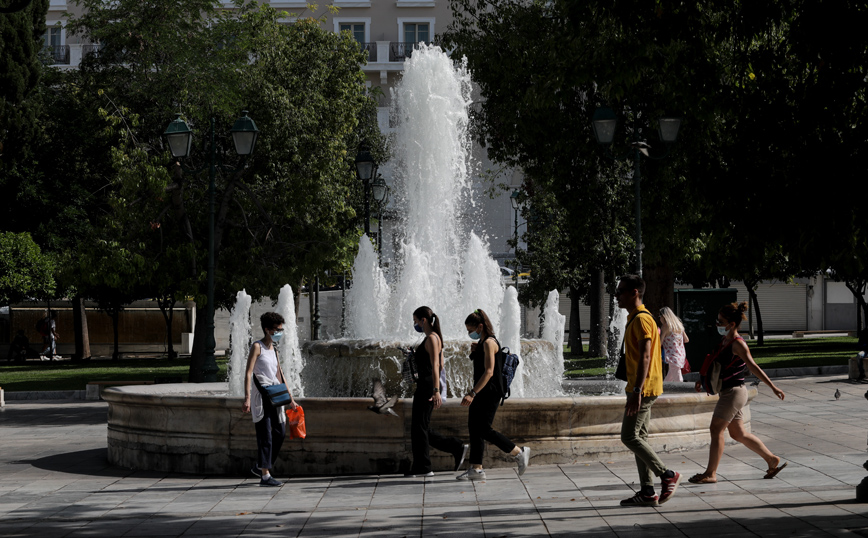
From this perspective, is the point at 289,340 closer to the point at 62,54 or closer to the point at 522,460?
the point at 522,460

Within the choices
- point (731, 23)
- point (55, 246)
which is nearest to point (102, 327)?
point (55, 246)

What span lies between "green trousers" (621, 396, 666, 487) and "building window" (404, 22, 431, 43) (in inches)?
1843

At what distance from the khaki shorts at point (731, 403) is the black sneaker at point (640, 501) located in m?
1.18

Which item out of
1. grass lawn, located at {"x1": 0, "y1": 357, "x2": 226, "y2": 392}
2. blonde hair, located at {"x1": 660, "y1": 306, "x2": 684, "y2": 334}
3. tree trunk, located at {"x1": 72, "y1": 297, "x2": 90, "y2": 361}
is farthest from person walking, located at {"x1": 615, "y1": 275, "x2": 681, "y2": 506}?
tree trunk, located at {"x1": 72, "y1": 297, "x2": 90, "y2": 361}

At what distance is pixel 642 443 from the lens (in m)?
7.25

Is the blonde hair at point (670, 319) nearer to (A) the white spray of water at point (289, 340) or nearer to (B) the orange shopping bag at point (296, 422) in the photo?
(B) the orange shopping bag at point (296, 422)

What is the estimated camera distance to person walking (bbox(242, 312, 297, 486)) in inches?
347

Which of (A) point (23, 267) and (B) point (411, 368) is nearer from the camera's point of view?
(B) point (411, 368)

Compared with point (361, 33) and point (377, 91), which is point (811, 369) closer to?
point (377, 91)

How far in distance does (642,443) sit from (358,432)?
312 centimetres

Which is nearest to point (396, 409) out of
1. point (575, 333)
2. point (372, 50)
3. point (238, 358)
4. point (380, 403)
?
point (380, 403)

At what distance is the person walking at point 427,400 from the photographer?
8.94 m

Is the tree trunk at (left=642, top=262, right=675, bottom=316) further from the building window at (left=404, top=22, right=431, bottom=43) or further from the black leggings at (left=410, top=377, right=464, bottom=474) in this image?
the building window at (left=404, top=22, right=431, bottom=43)

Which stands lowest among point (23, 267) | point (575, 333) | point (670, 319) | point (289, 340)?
point (575, 333)
